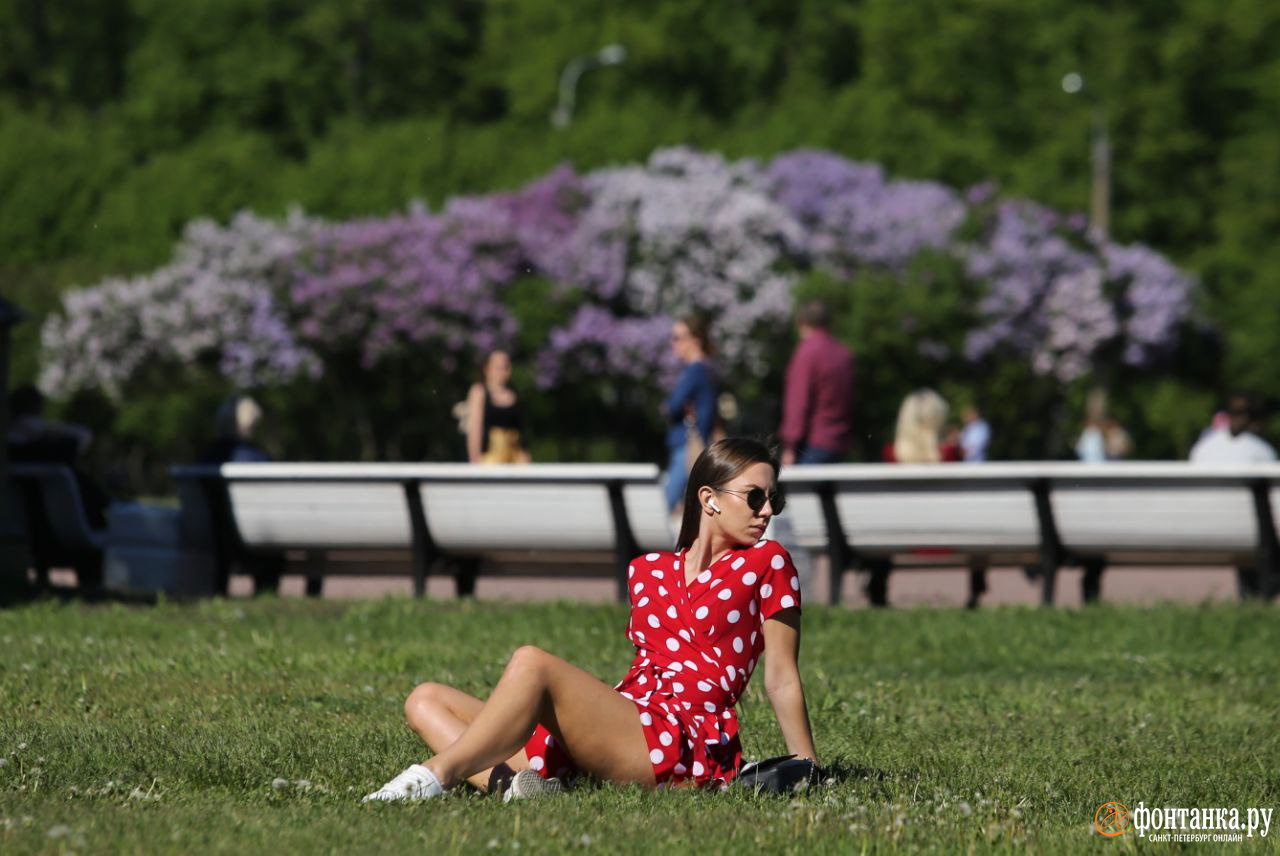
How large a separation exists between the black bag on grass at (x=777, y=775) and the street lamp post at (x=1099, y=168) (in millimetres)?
42600

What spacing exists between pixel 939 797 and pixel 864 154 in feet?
148

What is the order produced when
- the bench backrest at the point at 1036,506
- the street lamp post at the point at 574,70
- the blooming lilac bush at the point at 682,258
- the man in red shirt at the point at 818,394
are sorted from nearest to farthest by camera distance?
the bench backrest at the point at 1036,506 < the man in red shirt at the point at 818,394 < the blooming lilac bush at the point at 682,258 < the street lamp post at the point at 574,70

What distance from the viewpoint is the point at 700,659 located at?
5852mm

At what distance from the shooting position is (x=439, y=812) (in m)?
5.39

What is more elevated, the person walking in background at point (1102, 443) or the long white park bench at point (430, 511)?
the long white park bench at point (430, 511)

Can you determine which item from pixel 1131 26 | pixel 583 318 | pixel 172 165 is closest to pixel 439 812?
pixel 583 318

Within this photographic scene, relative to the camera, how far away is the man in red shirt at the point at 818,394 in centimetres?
1373

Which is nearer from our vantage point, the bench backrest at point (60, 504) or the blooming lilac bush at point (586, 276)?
the bench backrest at point (60, 504)

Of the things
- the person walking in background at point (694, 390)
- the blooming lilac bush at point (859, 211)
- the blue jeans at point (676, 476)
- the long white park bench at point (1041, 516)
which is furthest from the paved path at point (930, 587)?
the blooming lilac bush at point (859, 211)

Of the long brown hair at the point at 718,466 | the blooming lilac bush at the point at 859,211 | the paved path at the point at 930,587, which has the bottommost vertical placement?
the paved path at the point at 930,587

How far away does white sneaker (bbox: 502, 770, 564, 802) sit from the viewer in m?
5.74

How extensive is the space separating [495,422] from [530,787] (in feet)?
29.6

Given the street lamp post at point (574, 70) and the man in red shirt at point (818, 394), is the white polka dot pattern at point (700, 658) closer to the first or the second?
the man in red shirt at point (818, 394)

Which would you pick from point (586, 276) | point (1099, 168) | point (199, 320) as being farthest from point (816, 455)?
point (1099, 168)
